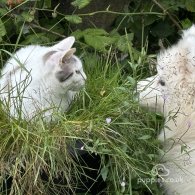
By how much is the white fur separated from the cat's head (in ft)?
1.22

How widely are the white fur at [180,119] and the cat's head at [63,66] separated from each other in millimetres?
373

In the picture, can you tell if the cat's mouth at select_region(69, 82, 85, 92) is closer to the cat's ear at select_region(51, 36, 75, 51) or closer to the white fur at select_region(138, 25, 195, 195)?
the cat's ear at select_region(51, 36, 75, 51)

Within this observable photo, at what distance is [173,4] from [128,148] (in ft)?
4.90

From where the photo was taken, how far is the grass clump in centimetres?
278

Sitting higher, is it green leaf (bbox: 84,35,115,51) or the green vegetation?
green leaf (bbox: 84,35,115,51)

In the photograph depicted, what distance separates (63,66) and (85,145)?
0.38 metres

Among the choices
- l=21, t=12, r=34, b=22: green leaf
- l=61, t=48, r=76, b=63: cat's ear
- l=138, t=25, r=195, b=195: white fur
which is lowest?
l=138, t=25, r=195, b=195: white fur

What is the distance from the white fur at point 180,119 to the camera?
10.1ft

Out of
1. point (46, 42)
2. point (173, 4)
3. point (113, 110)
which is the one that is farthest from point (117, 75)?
point (173, 4)

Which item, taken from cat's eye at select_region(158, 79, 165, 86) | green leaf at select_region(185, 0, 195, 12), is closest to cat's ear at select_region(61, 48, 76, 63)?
cat's eye at select_region(158, 79, 165, 86)

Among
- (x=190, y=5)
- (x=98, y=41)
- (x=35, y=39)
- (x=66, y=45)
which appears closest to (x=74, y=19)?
(x=98, y=41)

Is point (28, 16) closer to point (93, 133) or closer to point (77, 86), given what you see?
point (77, 86)

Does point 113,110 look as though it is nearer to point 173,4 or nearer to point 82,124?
point 82,124

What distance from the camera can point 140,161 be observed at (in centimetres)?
302
